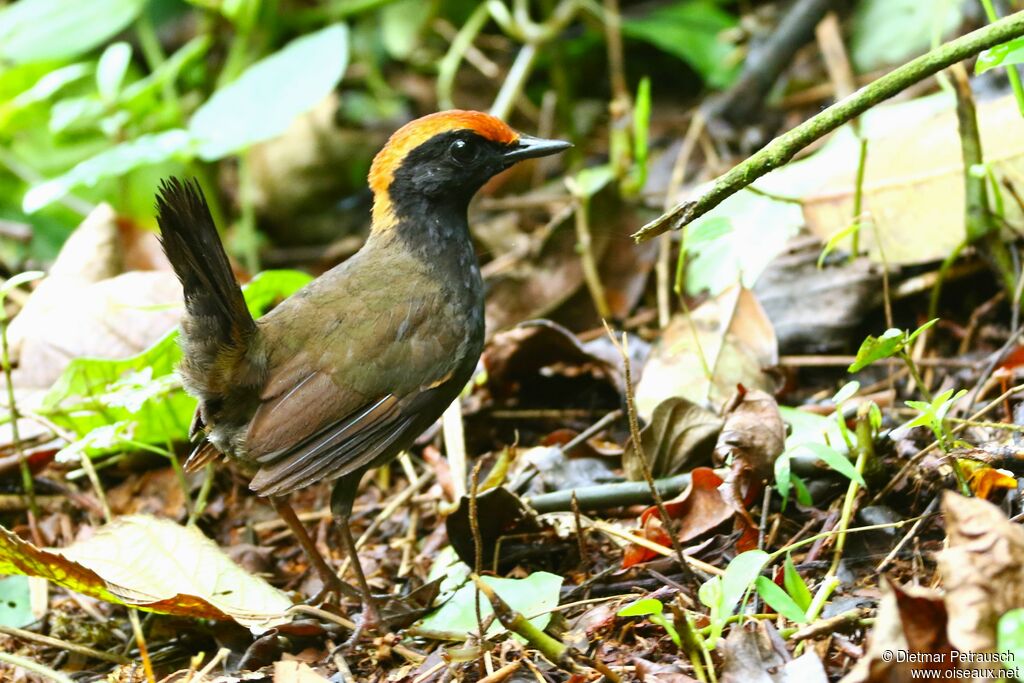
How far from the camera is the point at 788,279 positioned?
466 centimetres

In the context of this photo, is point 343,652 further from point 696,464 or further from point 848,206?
point 848,206

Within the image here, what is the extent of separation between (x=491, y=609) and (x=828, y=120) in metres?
1.64

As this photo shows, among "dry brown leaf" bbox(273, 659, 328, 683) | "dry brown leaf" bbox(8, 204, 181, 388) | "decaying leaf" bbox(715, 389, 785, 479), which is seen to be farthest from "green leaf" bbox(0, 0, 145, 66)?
"decaying leaf" bbox(715, 389, 785, 479)

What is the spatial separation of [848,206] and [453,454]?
74.3 inches

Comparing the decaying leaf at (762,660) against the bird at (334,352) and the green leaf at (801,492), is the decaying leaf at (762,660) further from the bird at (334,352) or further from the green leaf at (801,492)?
the bird at (334,352)

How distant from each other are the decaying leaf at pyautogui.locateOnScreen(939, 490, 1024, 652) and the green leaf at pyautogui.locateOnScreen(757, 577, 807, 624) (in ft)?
1.65

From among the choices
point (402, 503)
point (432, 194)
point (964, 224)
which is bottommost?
point (402, 503)

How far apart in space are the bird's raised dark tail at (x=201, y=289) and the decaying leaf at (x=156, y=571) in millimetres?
513

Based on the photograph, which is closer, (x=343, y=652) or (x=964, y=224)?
(x=343, y=652)

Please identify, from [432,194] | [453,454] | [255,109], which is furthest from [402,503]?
[255,109]

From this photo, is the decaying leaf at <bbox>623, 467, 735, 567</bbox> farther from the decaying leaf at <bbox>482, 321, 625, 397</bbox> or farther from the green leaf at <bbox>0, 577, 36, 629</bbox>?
the green leaf at <bbox>0, 577, 36, 629</bbox>

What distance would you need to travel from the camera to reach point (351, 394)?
355 cm

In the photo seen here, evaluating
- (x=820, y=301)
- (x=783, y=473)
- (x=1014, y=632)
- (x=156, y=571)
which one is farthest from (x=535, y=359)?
(x=1014, y=632)

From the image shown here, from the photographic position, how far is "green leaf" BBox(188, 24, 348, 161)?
5176mm
